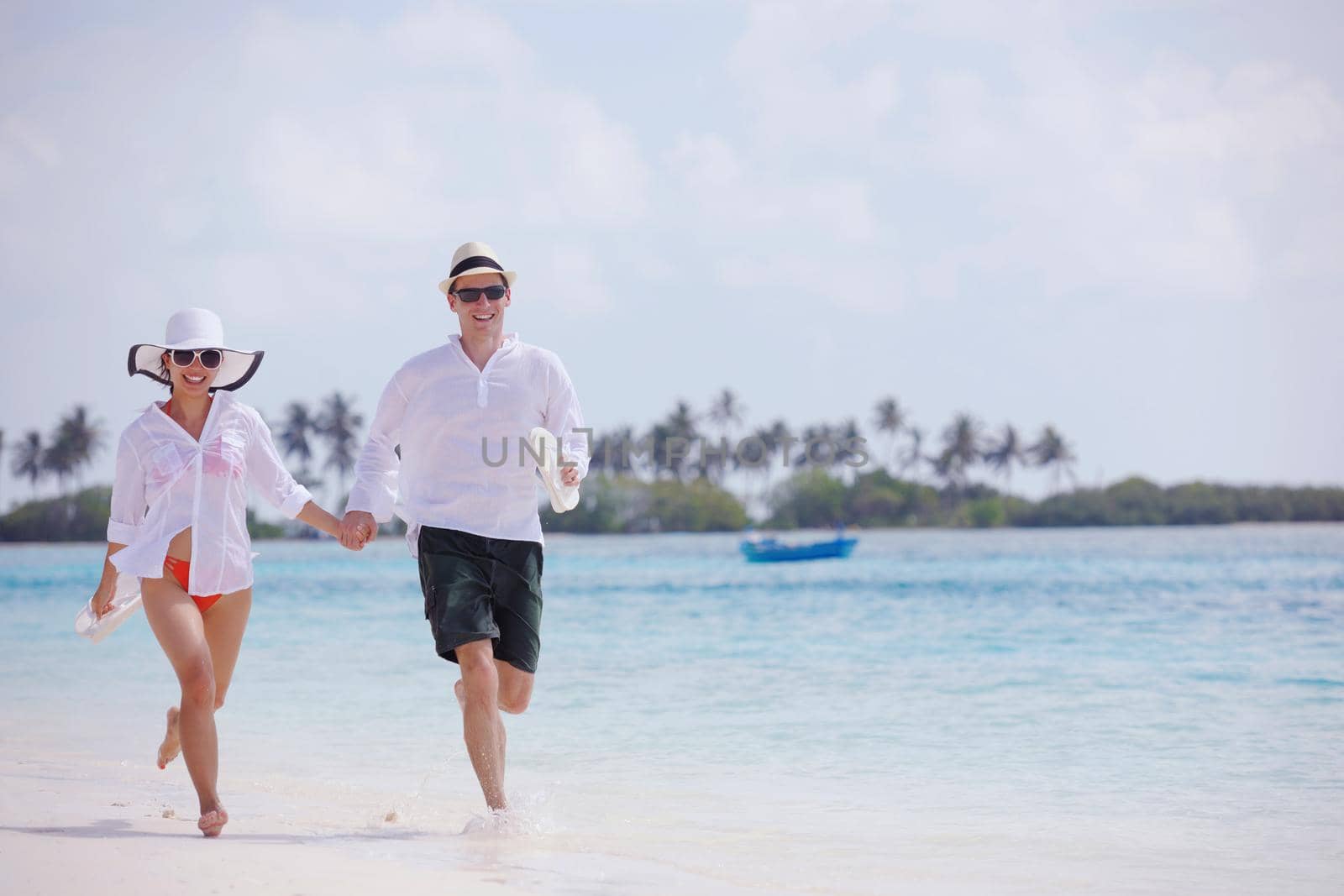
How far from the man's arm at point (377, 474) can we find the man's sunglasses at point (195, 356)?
609mm

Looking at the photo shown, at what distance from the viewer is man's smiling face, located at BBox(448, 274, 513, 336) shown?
196 inches

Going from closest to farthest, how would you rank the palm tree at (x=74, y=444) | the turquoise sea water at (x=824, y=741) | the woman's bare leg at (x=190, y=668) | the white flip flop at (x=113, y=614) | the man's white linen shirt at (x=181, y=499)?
the woman's bare leg at (x=190, y=668)
the man's white linen shirt at (x=181, y=499)
the white flip flop at (x=113, y=614)
the turquoise sea water at (x=824, y=741)
the palm tree at (x=74, y=444)

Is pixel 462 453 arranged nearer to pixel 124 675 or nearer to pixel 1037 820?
pixel 1037 820

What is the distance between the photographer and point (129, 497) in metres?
4.63

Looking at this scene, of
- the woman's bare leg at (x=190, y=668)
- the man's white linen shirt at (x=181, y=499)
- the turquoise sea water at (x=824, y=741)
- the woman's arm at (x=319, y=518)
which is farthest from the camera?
the turquoise sea water at (x=824, y=741)

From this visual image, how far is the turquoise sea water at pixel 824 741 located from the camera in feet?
16.8

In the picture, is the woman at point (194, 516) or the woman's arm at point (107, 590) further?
the woman's arm at point (107, 590)

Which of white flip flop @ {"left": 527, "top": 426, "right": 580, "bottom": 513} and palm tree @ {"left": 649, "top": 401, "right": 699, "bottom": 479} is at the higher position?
palm tree @ {"left": 649, "top": 401, "right": 699, "bottom": 479}

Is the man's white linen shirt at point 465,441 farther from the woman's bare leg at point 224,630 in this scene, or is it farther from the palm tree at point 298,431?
the palm tree at point 298,431

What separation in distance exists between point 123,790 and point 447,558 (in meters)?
2.41

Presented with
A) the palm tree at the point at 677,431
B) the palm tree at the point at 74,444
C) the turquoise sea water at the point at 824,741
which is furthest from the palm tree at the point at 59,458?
the turquoise sea water at the point at 824,741

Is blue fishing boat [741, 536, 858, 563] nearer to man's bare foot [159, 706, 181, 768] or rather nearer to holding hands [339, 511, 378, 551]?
man's bare foot [159, 706, 181, 768]

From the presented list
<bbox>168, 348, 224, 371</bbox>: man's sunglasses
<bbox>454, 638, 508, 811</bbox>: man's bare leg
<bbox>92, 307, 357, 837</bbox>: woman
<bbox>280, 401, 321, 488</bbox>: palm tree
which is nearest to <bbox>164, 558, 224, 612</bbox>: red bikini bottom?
<bbox>92, 307, 357, 837</bbox>: woman

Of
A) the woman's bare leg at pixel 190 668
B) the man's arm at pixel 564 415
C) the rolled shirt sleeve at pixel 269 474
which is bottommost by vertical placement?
Answer: the woman's bare leg at pixel 190 668
